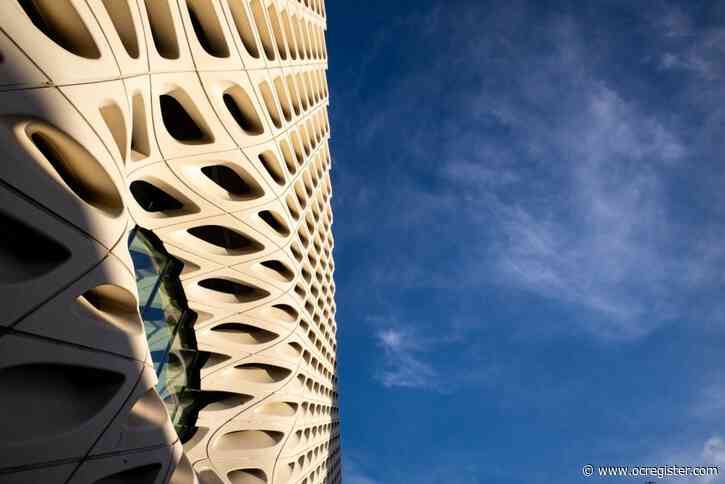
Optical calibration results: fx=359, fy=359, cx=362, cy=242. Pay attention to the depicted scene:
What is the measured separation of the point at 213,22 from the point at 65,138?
25.9 feet

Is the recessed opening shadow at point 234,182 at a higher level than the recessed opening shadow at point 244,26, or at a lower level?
lower

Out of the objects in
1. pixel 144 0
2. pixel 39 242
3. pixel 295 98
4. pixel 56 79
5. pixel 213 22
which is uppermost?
pixel 295 98

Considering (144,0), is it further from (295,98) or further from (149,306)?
(295,98)

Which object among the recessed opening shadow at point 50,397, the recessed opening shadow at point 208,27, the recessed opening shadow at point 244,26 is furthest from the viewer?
the recessed opening shadow at point 244,26

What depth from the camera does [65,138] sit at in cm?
713

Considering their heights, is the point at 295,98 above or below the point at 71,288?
above

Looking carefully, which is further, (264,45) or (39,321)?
(264,45)

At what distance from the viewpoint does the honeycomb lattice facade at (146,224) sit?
6270 mm

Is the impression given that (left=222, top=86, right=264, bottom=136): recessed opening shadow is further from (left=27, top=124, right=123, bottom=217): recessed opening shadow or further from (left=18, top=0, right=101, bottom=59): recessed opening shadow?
(left=27, top=124, right=123, bottom=217): recessed opening shadow

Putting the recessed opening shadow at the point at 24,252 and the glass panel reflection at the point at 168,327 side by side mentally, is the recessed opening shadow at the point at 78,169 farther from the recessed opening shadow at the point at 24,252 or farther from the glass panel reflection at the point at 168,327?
the glass panel reflection at the point at 168,327

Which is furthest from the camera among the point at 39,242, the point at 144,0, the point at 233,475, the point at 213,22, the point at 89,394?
the point at 233,475

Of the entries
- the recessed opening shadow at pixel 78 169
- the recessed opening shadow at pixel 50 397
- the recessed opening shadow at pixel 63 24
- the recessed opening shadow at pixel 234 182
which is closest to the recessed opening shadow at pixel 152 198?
the recessed opening shadow at pixel 234 182

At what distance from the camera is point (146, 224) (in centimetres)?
1216

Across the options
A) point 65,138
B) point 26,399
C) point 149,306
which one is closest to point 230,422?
point 149,306
